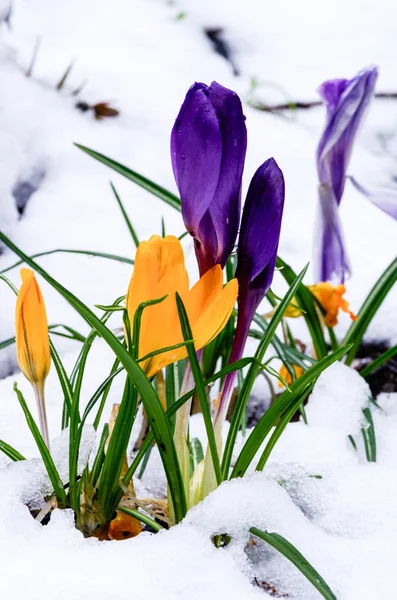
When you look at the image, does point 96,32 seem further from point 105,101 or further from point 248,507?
point 248,507

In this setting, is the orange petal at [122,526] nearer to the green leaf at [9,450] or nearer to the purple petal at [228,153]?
the green leaf at [9,450]

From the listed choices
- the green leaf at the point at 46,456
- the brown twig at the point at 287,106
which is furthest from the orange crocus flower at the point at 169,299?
the brown twig at the point at 287,106

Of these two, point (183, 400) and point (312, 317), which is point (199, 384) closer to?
point (183, 400)

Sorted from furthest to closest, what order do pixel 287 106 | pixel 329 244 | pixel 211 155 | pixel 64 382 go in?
pixel 287 106 < pixel 329 244 < pixel 64 382 < pixel 211 155

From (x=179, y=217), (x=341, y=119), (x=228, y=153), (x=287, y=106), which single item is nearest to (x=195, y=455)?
(x=228, y=153)

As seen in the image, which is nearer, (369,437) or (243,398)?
Result: (243,398)

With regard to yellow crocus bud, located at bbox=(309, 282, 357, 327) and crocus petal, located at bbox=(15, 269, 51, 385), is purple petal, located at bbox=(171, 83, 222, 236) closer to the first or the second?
crocus petal, located at bbox=(15, 269, 51, 385)

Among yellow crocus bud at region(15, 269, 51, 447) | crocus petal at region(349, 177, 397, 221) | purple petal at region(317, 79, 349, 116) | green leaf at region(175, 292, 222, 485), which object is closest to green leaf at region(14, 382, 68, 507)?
yellow crocus bud at region(15, 269, 51, 447)
